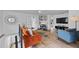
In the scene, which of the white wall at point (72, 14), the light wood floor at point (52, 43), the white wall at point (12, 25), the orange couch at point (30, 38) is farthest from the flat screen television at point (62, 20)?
the white wall at point (12, 25)

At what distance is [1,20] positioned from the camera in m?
2.46

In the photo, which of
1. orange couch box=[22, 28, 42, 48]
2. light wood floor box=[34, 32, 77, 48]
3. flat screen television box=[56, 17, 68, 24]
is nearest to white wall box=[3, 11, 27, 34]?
orange couch box=[22, 28, 42, 48]

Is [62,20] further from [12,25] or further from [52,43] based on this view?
[12,25]

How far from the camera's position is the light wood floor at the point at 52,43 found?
8.20ft

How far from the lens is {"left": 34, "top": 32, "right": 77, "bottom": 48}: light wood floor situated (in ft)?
8.20

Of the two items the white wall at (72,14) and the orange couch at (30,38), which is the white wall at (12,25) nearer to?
the orange couch at (30,38)

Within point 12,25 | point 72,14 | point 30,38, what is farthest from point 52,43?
point 12,25

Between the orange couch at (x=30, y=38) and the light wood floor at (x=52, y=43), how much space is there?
9 cm

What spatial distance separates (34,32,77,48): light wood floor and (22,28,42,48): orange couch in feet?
0.29
